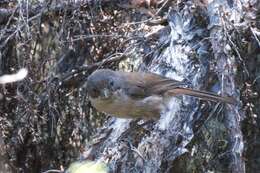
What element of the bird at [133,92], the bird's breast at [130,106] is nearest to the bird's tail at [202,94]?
the bird at [133,92]

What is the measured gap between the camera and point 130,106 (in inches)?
187

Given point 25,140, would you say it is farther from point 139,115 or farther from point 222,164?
point 222,164

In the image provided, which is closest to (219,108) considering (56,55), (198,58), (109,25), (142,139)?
(198,58)

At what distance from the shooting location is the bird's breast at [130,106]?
15.2ft

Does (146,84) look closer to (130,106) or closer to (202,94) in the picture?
(130,106)

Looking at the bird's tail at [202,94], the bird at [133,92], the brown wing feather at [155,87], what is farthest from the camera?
the bird at [133,92]

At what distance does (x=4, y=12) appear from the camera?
18.5 ft

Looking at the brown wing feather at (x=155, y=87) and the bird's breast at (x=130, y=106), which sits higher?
the brown wing feather at (x=155, y=87)

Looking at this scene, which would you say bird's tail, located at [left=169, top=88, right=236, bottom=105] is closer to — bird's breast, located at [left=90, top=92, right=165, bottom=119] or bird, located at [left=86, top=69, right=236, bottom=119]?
bird, located at [left=86, top=69, right=236, bottom=119]

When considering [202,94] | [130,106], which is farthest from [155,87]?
[202,94]

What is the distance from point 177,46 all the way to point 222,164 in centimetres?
113

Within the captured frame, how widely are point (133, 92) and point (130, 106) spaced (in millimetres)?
209

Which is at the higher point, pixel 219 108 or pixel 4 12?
pixel 4 12

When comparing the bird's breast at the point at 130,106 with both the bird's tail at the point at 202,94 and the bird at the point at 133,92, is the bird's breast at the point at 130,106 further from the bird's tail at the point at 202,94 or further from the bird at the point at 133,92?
the bird's tail at the point at 202,94
